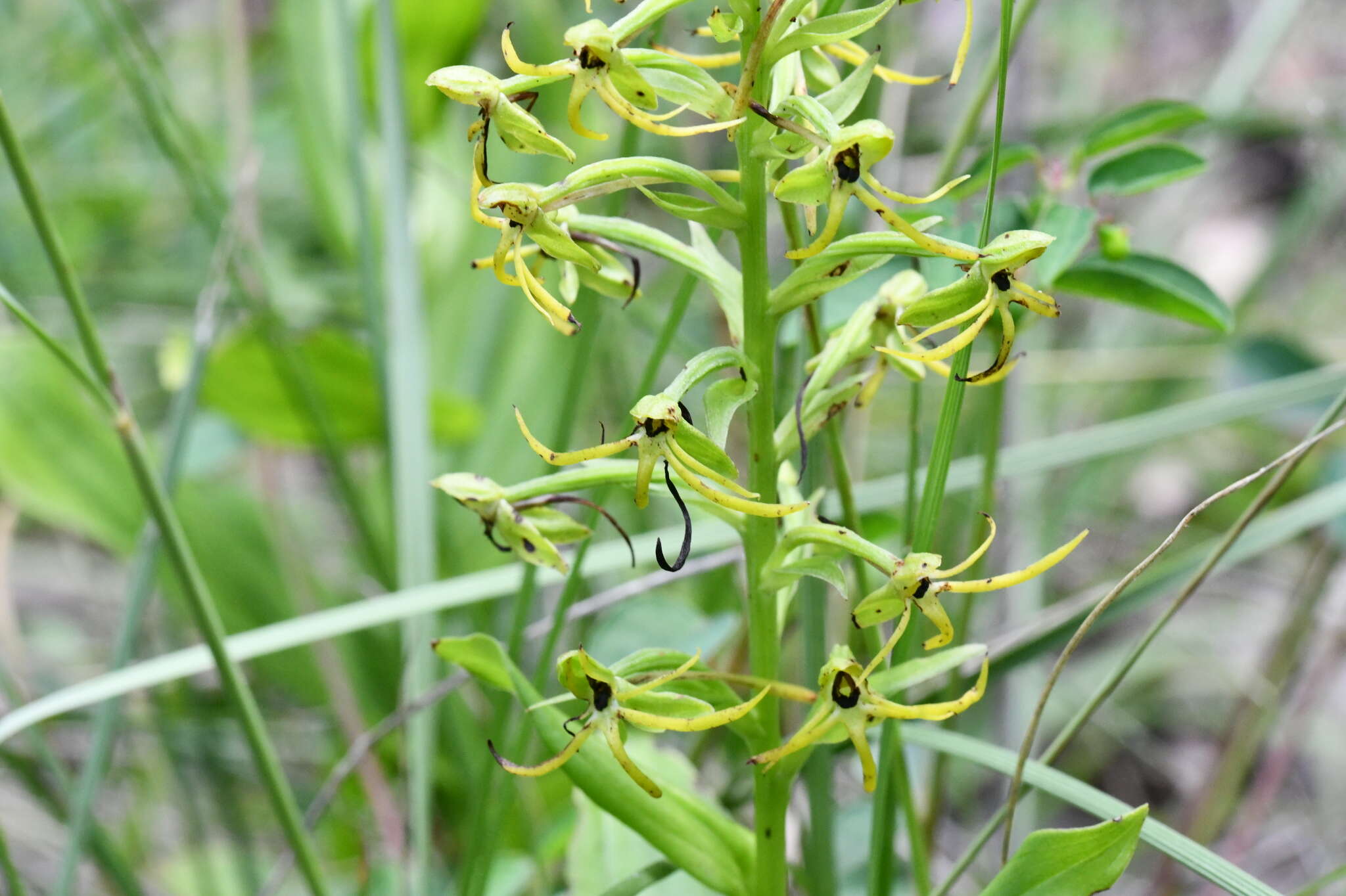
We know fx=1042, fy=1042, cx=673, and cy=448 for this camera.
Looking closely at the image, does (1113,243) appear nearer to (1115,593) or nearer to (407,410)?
(1115,593)

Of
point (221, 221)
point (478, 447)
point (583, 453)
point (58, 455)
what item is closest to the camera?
point (583, 453)

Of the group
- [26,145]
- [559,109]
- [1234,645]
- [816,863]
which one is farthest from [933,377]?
[26,145]

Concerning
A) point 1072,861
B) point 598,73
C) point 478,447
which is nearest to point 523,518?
point 598,73

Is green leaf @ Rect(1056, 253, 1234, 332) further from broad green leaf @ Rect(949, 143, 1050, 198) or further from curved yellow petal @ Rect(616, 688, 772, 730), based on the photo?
curved yellow petal @ Rect(616, 688, 772, 730)

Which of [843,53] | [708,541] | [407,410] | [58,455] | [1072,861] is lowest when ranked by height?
[1072,861]

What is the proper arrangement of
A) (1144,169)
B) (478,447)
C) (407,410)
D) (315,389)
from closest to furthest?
(1144,169) < (407,410) < (315,389) < (478,447)

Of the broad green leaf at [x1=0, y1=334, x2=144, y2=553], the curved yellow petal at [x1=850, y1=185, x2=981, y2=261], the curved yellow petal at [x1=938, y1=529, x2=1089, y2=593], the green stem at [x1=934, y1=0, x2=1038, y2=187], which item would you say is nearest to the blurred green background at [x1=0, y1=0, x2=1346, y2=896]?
the broad green leaf at [x1=0, y1=334, x2=144, y2=553]

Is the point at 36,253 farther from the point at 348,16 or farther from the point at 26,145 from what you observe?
the point at 348,16

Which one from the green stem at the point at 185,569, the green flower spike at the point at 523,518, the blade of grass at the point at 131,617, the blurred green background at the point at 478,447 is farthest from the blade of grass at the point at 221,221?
the green flower spike at the point at 523,518
